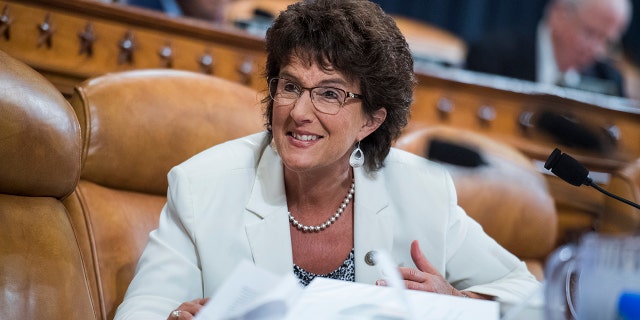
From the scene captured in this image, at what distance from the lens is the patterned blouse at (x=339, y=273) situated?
1.68 m

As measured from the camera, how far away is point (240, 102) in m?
1.99

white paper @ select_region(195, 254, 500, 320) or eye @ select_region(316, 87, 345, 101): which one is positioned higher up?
eye @ select_region(316, 87, 345, 101)

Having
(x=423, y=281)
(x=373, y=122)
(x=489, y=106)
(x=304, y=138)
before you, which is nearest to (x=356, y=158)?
(x=373, y=122)

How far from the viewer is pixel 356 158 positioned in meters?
1.79

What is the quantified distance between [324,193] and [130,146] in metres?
0.45

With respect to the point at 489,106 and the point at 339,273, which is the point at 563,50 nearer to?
the point at 489,106

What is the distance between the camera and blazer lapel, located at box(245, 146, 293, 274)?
1.64m

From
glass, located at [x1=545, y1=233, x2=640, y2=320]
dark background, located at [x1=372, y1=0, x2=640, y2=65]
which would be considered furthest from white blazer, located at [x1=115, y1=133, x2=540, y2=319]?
dark background, located at [x1=372, y1=0, x2=640, y2=65]

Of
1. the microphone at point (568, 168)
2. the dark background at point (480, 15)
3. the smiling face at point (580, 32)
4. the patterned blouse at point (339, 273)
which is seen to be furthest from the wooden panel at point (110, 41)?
the smiling face at point (580, 32)

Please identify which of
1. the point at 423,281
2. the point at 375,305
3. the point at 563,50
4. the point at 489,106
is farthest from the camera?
the point at 563,50

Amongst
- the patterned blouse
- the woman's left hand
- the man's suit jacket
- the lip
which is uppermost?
the lip

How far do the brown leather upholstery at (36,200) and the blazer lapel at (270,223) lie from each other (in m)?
0.35

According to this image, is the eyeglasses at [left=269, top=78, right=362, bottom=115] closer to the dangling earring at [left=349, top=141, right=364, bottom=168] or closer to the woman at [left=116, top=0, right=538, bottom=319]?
the woman at [left=116, top=0, right=538, bottom=319]

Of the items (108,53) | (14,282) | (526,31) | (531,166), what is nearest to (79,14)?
(108,53)
